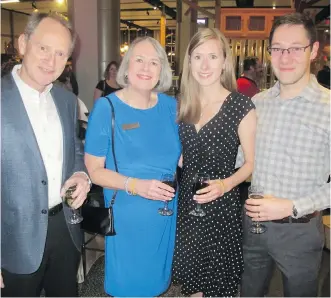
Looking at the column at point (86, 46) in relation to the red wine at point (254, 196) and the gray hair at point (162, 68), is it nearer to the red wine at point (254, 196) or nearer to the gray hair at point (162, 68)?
the gray hair at point (162, 68)

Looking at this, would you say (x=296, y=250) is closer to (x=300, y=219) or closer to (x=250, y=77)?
(x=300, y=219)

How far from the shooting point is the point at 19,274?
5.62ft

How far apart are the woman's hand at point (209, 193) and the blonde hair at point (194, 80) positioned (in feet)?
1.30

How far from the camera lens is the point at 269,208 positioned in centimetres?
175

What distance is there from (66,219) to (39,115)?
0.57 meters

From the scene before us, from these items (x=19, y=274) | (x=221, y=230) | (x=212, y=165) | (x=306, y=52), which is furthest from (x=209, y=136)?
(x=19, y=274)

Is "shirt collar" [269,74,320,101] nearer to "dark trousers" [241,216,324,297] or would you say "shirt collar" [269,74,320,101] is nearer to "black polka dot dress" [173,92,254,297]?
"black polka dot dress" [173,92,254,297]

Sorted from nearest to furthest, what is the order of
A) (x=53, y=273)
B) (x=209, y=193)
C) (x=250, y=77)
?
(x=209, y=193) < (x=53, y=273) < (x=250, y=77)

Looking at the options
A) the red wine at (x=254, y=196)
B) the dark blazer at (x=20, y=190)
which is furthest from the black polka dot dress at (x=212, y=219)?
the dark blazer at (x=20, y=190)

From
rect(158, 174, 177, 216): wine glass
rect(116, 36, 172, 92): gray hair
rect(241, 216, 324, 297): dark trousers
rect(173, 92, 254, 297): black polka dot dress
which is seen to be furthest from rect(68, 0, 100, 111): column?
rect(241, 216, 324, 297): dark trousers

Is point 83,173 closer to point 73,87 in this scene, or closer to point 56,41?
point 56,41

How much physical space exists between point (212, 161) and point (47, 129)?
3.00 ft

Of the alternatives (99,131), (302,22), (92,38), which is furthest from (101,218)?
(92,38)

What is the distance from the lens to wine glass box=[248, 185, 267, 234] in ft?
5.94
